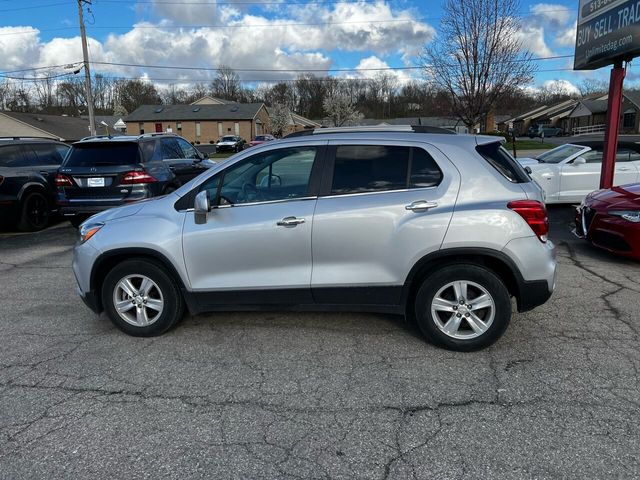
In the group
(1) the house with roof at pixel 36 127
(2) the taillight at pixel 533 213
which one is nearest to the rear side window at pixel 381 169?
(2) the taillight at pixel 533 213

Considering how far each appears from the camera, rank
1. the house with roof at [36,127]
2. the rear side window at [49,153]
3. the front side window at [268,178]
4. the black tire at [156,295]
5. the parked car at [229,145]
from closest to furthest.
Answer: the front side window at [268,178], the black tire at [156,295], the rear side window at [49,153], the house with roof at [36,127], the parked car at [229,145]

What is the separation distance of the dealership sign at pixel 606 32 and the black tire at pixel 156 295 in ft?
27.8

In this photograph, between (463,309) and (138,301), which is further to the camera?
(138,301)

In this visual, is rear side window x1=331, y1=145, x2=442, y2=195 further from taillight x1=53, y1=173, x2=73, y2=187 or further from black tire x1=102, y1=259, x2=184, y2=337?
taillight x1=53, y1=173, x2=73, y2=187

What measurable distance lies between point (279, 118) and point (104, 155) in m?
74.9

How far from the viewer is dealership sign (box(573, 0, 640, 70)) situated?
26.7 feet

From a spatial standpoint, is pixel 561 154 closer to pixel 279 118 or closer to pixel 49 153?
pixel 49 153

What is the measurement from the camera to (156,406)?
3.26 m

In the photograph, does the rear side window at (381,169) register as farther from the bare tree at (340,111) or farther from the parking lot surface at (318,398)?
the bare tree at (340,111)

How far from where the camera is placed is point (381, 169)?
3938 mm

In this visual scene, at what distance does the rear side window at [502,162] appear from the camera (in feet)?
12.8

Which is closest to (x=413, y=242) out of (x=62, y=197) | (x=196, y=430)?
(x=196, y=430)

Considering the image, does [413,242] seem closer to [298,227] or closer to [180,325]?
[298,227]

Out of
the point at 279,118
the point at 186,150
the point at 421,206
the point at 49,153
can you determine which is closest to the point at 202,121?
the point at 279,118
